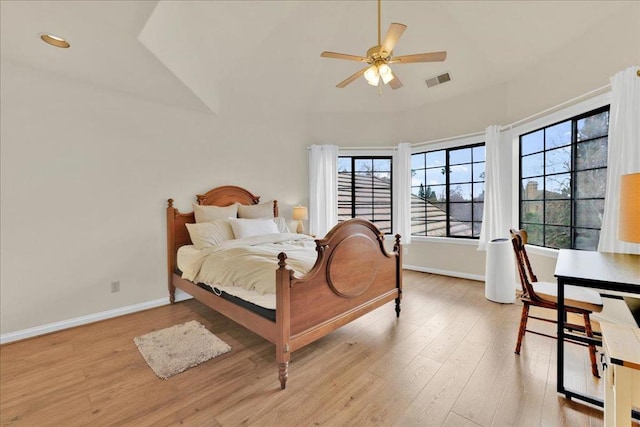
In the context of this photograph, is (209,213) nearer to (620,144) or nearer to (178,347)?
(178,347)

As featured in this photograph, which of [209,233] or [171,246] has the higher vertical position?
[209,233]

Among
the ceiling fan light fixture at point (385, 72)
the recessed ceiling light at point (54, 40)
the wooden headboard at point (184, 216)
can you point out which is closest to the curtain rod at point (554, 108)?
the ceiling fan light fixture at point (385, 72)

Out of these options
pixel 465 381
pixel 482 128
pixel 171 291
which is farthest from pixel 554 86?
pixel 171 291

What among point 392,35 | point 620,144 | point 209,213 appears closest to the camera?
point 392,35

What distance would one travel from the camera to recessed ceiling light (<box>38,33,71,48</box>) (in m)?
2.34

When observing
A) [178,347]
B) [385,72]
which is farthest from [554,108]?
[178,347]

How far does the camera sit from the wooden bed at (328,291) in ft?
6.23

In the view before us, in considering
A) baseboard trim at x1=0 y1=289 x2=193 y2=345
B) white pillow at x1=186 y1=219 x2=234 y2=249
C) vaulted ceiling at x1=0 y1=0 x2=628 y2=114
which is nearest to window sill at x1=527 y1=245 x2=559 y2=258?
vaulted ceiling at x1=0 y1=0 x2=628 y2=114

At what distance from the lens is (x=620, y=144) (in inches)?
93.4

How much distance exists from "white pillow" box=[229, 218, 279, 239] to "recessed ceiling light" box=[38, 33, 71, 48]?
88.2 inches

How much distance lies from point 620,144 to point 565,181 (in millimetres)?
969

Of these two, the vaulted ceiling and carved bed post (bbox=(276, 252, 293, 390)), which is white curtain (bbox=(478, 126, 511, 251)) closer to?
the vaulted ceiling

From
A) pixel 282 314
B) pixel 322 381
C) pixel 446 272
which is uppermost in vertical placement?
pixel 282 314

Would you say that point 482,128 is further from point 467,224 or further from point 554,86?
point 467,224
